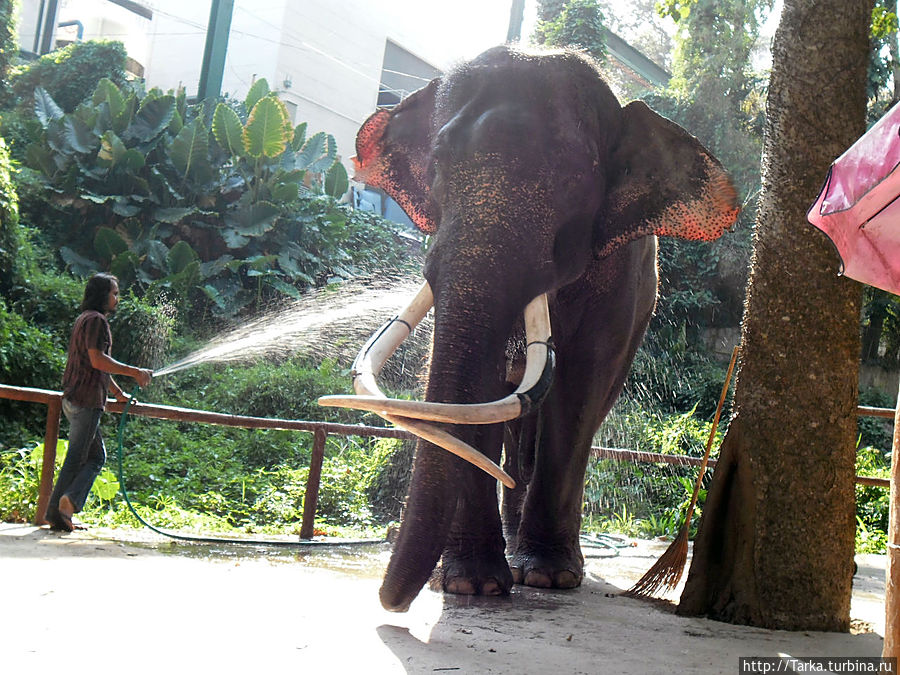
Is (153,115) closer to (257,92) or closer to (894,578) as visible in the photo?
(257,92)

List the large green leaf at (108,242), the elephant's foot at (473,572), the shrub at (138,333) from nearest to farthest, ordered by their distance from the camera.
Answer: the elephant's foot at (473,572)
the shrub at (138,333)
the large green leaf at (108,242)

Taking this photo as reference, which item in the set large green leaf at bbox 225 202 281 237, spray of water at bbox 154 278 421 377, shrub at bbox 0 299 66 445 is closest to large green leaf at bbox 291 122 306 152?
large green leaf at bbox 225 202 281 237

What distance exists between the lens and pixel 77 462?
578cm

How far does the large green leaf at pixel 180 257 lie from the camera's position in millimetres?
12703

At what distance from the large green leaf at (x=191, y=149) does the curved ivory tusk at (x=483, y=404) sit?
34.3ft

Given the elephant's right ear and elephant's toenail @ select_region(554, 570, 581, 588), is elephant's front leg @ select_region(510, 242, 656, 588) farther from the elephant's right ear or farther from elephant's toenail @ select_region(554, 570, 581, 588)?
the elephant's right ear

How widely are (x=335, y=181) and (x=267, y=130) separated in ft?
7.08

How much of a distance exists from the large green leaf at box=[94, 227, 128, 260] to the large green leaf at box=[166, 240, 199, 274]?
2.24ft

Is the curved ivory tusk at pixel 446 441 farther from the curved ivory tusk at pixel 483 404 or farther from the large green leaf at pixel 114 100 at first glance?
the large green leaf at pixel 114 100

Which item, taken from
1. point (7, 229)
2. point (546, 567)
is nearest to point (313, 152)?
point (7, 229)

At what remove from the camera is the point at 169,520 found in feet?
24.1

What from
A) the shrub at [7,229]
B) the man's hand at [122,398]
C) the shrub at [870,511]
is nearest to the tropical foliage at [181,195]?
the shrub at [7,229]

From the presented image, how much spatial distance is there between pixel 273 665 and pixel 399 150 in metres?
3.42

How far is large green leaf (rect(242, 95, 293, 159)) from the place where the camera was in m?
13.5
